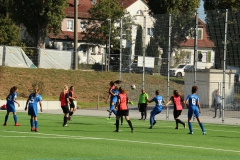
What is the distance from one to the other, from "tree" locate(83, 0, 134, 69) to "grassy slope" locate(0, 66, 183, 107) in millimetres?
17875

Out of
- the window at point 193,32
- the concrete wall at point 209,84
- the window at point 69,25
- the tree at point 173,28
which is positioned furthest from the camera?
the window at point 69,25

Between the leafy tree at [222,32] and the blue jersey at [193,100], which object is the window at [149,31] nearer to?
the leafy tree at [222,32]

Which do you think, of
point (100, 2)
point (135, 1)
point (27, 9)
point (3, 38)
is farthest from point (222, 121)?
point (135, 1)

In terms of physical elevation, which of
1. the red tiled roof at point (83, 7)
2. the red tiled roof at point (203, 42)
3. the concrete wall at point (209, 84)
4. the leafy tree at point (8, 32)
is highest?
the red tiled roof at point (83, 7)

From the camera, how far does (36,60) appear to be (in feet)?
203

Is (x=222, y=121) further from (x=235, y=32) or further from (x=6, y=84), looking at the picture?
(x=6, y=84)

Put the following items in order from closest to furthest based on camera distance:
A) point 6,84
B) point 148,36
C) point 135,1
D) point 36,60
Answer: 1. point 148,36
2. point 6,84
3. point 36,60
4. point 135,1

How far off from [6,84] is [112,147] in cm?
3666

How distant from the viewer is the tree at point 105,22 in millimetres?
80750

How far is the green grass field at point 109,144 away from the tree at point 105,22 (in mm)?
52916

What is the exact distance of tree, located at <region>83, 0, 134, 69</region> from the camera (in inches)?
3179

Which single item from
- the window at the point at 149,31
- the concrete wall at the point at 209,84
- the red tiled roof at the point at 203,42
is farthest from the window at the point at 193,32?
the concrete wall at the point at 209,84

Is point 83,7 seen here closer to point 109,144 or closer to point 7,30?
point 7,30

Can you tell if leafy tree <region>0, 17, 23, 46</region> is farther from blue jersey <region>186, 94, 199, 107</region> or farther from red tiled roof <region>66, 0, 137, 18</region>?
blue jersey <region>186, 94, 199, 107</region>
